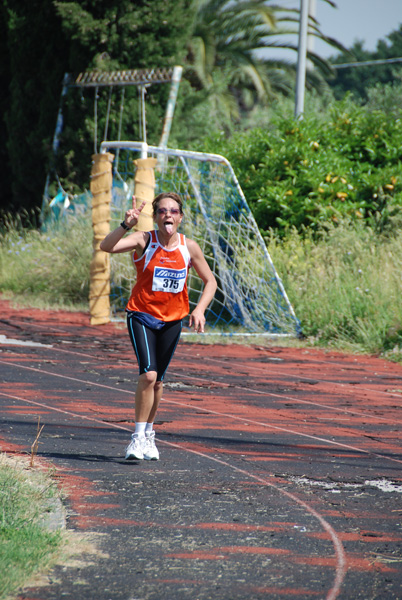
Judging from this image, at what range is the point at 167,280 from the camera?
5363 mm

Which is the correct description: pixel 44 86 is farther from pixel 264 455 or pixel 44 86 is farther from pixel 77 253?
pixel 264 455

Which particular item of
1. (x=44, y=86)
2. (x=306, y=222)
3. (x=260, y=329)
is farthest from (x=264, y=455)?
(x=44, y=86)

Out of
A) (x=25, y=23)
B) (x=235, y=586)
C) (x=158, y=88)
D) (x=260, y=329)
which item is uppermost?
(x=25, y=23)

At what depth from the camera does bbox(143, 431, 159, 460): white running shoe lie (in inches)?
211

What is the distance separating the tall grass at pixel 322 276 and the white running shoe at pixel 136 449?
5785 mm

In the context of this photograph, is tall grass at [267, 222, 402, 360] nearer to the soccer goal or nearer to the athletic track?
the soccer goal

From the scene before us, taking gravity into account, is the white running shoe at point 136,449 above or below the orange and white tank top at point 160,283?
below

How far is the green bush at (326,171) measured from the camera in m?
13.8

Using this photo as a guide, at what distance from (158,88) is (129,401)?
39.6 ft

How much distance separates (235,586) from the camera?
341 centimetres

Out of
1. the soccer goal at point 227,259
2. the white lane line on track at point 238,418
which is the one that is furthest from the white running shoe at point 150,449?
the soccer goal at point 227,259

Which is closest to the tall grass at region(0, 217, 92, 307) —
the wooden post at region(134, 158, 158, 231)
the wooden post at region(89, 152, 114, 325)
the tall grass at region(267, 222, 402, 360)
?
the wooden post at region(89, 152, 114, 325)

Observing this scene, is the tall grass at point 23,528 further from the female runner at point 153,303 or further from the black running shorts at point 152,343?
the black running shorts at point 152,343

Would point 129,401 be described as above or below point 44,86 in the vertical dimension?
below
